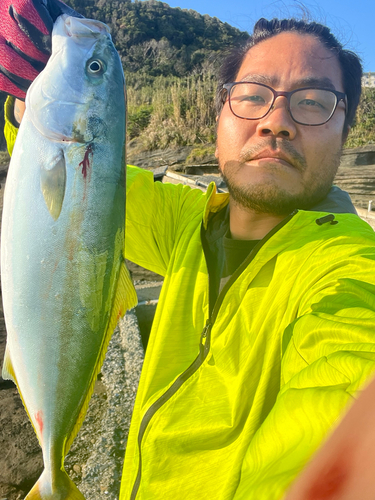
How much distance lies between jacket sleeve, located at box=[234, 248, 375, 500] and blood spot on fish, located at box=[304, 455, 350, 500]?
0.04m

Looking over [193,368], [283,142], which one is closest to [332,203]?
[283,142]

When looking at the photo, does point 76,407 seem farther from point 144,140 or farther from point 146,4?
point 146,4

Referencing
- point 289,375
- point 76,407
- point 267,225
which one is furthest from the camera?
point 267,225

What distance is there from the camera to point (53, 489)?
1.21m

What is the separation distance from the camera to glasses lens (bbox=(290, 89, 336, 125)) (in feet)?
5.10

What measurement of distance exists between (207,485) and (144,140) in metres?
16.0

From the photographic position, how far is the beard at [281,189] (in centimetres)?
149

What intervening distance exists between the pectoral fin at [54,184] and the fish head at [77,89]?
0.10 m

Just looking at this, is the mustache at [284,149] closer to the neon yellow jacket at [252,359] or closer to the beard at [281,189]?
the beard at [281,189]

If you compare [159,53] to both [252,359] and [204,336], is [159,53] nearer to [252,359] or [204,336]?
[204,336]

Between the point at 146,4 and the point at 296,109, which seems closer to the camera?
the point at 296,109

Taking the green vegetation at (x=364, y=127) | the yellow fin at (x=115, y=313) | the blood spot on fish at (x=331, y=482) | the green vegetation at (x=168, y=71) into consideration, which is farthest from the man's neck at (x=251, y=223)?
the green vegetation at (x=168, y=71)

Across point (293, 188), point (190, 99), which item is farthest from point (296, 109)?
point (190, 99)

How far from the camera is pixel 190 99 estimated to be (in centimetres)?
1516
